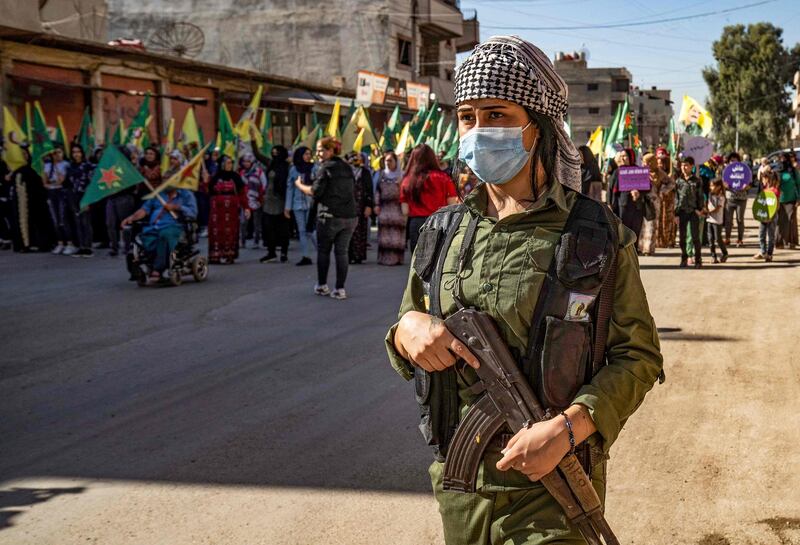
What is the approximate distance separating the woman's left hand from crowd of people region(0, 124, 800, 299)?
8300mm

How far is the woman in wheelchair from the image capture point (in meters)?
11.5

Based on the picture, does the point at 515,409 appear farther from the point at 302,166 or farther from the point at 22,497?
the point at 302,166

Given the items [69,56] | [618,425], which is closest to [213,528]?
[618,425]

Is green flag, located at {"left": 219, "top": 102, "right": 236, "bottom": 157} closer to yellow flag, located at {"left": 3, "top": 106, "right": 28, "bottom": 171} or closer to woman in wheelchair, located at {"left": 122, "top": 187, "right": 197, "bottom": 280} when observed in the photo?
yellow flag, located at {"left": 3, "top": 106, "right": 28, "bottom": 171}

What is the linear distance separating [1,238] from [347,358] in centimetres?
1221

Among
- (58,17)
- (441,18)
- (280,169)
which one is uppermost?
(441,18)

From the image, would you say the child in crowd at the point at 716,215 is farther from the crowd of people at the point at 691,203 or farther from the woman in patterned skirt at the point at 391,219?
the woman in patterned skirt at the point at 391,219

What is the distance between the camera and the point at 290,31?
139 ft

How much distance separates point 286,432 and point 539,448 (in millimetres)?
3649

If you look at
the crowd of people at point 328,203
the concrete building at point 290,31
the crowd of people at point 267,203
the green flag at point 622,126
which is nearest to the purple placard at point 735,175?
the crowd of people at point 328,203

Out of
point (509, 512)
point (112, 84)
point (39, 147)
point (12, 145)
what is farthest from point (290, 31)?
point (509, 512)

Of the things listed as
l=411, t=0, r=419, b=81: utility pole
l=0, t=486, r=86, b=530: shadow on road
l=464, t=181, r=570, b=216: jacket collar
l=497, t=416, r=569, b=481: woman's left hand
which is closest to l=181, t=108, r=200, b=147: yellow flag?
l=0, t=486, r=86, b=530: shadow on road

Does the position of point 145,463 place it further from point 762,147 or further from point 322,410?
point 762,147

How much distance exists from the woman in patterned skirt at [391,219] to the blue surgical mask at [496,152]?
461 inches
